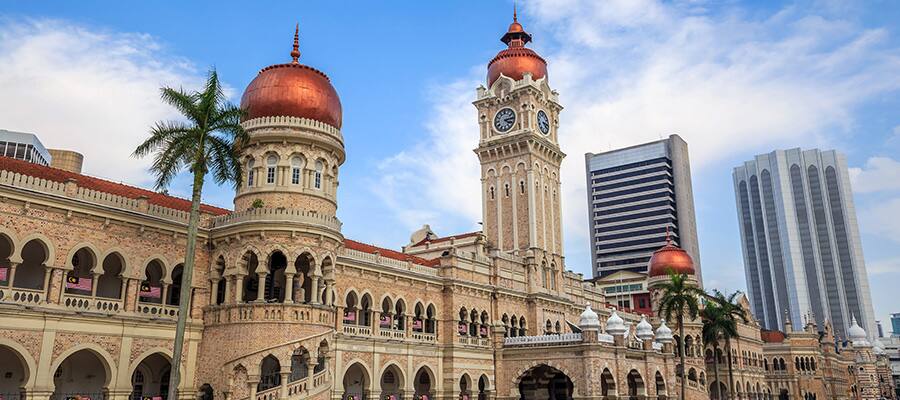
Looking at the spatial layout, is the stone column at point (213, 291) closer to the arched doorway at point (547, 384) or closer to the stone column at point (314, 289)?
the stone column at point (314, 289)

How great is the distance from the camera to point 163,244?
91.4 feet

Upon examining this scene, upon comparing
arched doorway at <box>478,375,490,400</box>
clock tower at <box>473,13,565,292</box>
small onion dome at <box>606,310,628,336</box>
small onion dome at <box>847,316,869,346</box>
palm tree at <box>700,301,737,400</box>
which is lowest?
arched doorway at <box>478,375,490,400</box>

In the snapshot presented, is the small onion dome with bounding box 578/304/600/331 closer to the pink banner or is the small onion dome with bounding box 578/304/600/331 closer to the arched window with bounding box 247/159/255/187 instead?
the arched window with bounding box 247/159/255/187

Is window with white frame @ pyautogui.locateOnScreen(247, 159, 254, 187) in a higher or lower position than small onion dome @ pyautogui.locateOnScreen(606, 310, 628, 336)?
higher

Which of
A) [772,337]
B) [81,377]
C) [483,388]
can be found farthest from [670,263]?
[81,377]

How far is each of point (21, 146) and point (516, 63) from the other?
45803mm

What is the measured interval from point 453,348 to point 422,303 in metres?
3.11

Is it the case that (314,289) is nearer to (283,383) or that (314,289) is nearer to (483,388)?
(283,383)

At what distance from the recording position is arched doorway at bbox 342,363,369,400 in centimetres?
3572

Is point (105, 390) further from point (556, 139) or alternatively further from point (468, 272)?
point (556, 139)

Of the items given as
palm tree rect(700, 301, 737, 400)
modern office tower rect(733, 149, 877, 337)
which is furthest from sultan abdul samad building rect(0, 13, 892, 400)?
modern office tower rect(733, 149, 877, 337)

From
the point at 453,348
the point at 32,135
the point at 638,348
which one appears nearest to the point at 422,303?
the point at 453,348

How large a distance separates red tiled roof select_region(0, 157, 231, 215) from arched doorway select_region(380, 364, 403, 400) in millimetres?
11992

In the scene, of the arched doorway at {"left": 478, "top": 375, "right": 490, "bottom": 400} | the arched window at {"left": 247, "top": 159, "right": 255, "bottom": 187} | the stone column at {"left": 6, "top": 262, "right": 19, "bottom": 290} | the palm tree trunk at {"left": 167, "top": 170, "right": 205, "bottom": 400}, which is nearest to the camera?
the palm tree trunk at {"left": 167, "top": 170, "right": 205, "bottom": 400}
